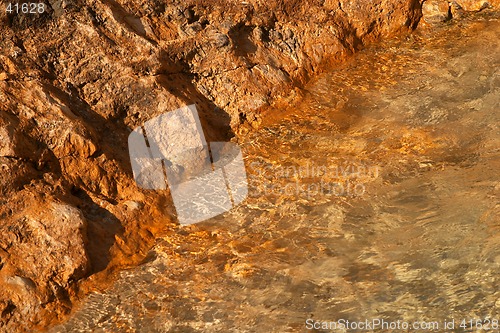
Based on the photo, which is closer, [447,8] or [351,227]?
[351,227]

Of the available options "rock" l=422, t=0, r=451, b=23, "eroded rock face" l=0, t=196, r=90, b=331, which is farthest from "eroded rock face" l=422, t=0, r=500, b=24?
"eroded rock face" l=0, t=196, r=90, b=331

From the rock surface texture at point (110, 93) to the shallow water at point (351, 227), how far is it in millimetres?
224

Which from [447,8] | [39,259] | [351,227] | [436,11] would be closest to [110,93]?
[39,259]

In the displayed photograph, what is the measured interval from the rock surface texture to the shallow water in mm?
224

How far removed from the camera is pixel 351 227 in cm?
441

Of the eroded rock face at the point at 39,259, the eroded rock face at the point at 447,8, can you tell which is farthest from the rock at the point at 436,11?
the eroded rock face at the point at 39,259

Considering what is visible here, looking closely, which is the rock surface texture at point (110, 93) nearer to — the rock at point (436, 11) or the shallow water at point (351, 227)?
the rock at point (436, 11)

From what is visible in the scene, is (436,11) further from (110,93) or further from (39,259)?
(39,259)

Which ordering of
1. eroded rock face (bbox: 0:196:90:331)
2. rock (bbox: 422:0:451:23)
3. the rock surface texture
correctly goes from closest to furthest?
eroded rock face (bbox: 0:196:90:331) → the rock surface texture → rock (bbox: 422:0:451:23)

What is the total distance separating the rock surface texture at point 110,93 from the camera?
13.9 feet

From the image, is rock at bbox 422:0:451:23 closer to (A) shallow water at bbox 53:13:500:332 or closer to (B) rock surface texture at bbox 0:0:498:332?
(B) rock surface texture at bbox 0:0:498:332

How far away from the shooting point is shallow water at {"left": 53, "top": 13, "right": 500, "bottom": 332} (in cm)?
387

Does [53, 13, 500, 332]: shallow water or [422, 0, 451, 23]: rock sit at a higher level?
[422, 0, 451, 23]: rock

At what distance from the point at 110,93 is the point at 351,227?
1938mm
